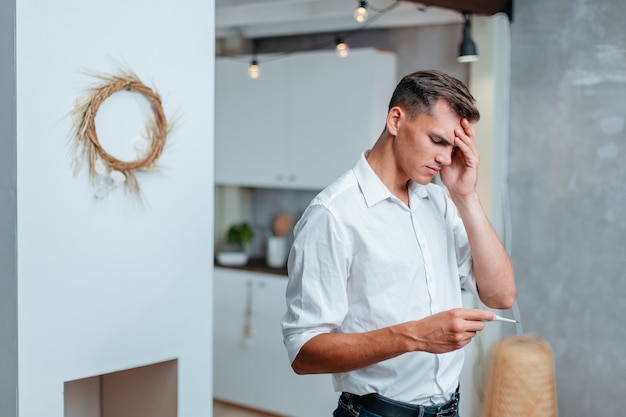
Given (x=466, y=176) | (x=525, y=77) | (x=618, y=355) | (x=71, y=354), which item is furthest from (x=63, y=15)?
(x=618, y=355)

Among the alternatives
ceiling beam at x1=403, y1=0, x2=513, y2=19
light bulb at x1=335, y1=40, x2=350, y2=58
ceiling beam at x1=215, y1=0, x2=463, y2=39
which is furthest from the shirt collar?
light bulb at x1=335, y1=40, x2=350, y2=58

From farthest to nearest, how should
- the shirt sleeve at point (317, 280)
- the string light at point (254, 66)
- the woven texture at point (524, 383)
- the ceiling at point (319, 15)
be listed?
the string light at point (254, 66)
the ceiling at point (319, 15)
the woven texture at point (524, 383)
the shirt sleeve at point (317, 280)

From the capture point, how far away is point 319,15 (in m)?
4.71

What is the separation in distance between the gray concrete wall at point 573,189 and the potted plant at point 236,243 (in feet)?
6.01

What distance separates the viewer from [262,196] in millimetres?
5660

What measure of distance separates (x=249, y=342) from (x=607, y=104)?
98.1 inches

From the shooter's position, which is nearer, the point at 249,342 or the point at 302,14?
the point at 302,14

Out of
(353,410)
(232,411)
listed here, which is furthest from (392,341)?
(232,411)

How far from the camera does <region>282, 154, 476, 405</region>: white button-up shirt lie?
1.92 m

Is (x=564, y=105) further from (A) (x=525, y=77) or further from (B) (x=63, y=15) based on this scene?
(B) (x=63, y=15)

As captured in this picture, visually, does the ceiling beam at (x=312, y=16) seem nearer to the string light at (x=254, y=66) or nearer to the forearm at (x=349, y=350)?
the string light at (x=254, y=66)

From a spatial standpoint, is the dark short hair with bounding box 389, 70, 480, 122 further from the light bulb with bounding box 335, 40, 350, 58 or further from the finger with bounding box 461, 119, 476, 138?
the light bulb with bounding box 335, 40, 350, 58

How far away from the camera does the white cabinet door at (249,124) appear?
5.17 metres

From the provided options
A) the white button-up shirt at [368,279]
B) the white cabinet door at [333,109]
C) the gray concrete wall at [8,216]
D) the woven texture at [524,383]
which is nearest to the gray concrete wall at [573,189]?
the woven texture at [524,383]
